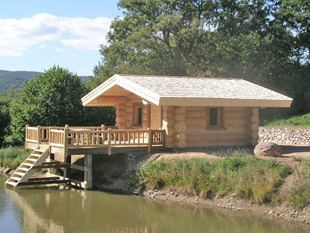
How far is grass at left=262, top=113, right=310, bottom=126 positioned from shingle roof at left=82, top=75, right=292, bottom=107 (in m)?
9.97

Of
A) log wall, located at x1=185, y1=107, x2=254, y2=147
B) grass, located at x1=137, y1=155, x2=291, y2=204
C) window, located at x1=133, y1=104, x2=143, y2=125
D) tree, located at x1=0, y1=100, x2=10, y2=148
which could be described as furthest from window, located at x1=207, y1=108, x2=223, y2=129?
tree, located at x1=0, y1=100, x2=10, y2=148

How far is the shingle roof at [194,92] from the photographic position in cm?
2123

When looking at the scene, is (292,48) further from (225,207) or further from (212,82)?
(225,207)

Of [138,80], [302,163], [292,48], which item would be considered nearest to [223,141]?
[138,80]

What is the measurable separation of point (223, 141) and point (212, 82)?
3599 millimetres

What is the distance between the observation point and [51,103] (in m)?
28.6

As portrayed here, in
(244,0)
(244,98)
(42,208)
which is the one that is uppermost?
(244,0)

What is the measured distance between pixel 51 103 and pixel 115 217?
13846 mm

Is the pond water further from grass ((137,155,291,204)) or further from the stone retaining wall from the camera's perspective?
the stone retaining wall

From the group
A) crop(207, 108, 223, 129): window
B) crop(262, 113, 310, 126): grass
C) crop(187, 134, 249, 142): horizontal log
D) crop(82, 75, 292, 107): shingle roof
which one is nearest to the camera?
crop(82, 75, 292, 107): shingle roof

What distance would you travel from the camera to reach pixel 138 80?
23.4 meters

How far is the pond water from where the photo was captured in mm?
14922

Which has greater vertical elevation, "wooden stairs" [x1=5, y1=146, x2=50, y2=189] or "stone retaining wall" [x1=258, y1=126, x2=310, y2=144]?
"stone retaining wall" [x1=258, y1=126, x2=310, y2=144]

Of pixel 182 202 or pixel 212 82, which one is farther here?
pixel 212 82
